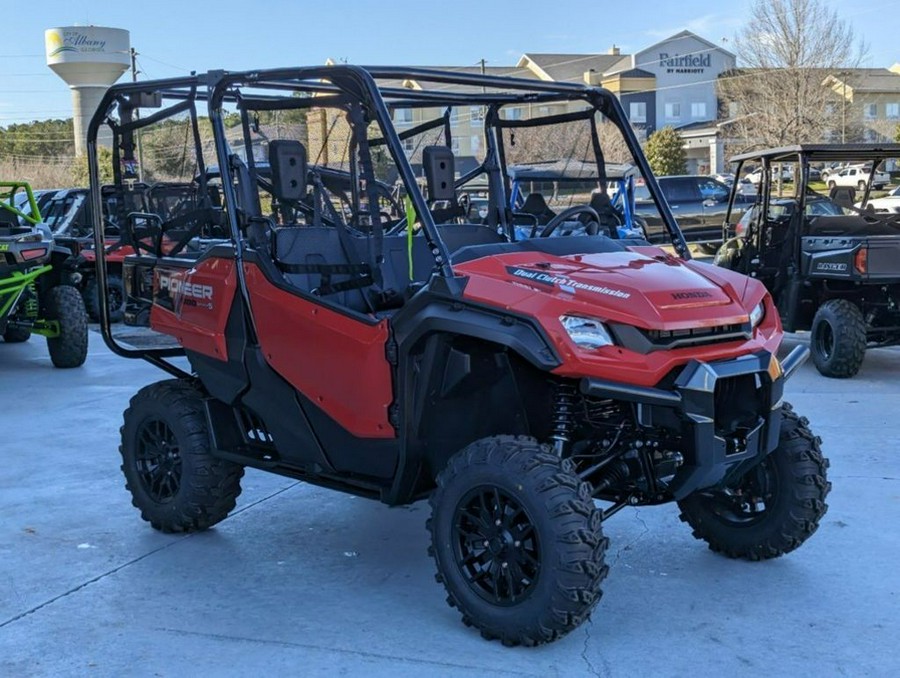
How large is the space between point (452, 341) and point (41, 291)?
7223mm

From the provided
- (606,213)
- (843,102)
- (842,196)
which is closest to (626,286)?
(606,213)

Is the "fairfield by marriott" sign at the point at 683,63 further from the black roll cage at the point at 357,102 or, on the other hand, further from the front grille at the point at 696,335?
the front grille at the point at 696,335

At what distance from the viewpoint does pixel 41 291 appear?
9.98 metres

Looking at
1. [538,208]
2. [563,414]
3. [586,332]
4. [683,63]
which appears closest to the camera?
[586,332]

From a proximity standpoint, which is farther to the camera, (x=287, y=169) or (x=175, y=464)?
(x=175, y=464)

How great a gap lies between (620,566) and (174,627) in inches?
71.2

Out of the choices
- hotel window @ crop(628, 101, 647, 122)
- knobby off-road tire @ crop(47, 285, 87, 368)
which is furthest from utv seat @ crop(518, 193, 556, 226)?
hotel window @ crop(628, 101, 647, 122)

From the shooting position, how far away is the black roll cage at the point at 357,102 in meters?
4.05

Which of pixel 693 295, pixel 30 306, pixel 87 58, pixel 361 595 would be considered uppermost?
pixel 87 58

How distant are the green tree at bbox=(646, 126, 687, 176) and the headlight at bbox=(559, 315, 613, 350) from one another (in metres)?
37.8

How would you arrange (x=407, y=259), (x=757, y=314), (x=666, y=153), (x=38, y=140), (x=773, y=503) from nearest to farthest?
(x=757, y=314)
(x=773, y=503)
(x=407, y=259)
(x=666, y=153)
(x=38, y=140)

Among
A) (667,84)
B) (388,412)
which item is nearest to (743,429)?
(388,412)

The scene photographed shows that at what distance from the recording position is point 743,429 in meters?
3.85

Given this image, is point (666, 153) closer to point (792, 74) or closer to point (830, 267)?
point (792, 74)
